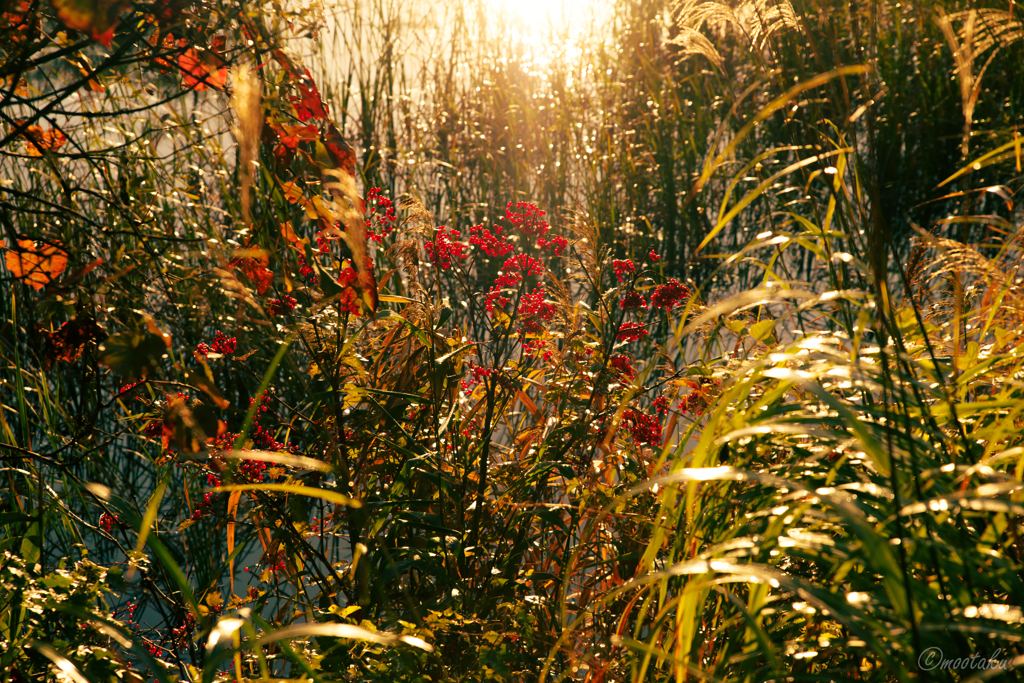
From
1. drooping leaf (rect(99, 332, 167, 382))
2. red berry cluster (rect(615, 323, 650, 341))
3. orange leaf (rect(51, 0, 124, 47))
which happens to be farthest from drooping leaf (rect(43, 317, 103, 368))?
red berry cluster (rect(615, 323, 650, 341))

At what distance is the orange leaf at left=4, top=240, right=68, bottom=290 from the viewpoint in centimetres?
131

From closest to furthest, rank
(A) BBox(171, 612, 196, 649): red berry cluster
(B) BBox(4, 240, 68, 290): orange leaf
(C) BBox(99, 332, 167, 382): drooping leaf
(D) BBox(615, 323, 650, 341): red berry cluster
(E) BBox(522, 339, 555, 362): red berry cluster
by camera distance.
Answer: (C) BBox(99, 332, 167, 382): drooping leaf
(B) BBox(4, 240, 68, 290): orange leaf
(A) BBox(171, 612, 196, 649): red berry cluster
(D) BBox(615, 323, 650, 341): red berry cluster
(E) BBox(522, 339, 555, 362): red berry cluster

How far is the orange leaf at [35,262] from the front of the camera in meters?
1.31

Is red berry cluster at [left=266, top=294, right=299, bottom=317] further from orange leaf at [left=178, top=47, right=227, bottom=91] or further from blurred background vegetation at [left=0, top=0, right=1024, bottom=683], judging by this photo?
orange leaf at [left=178, top=47, right=227, bottom=91]

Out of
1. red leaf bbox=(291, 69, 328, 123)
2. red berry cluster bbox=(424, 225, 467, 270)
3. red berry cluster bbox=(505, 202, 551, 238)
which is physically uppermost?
red leaf bbox=(291, 69, 328, 123)

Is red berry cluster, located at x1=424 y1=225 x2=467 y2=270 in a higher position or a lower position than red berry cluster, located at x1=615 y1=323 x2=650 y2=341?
higher

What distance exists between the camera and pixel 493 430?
1.75 metres

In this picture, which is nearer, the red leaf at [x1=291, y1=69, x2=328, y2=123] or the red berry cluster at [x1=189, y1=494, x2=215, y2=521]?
the red leaf at [x1=291, y1=69, x2=328, y2=123]

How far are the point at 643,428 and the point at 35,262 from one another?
4.48 feet

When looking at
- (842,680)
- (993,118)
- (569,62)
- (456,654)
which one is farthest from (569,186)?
(842,680)

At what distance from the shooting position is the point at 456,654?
1.38 meters

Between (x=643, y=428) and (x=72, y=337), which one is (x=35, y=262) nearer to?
(x=72, y=337)

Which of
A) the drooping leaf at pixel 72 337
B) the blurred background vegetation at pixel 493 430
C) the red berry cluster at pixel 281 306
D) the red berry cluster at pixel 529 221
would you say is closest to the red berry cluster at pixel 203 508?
the blurred background vegetation at pixel 493 430

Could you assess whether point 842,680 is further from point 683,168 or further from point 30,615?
point 683,168
